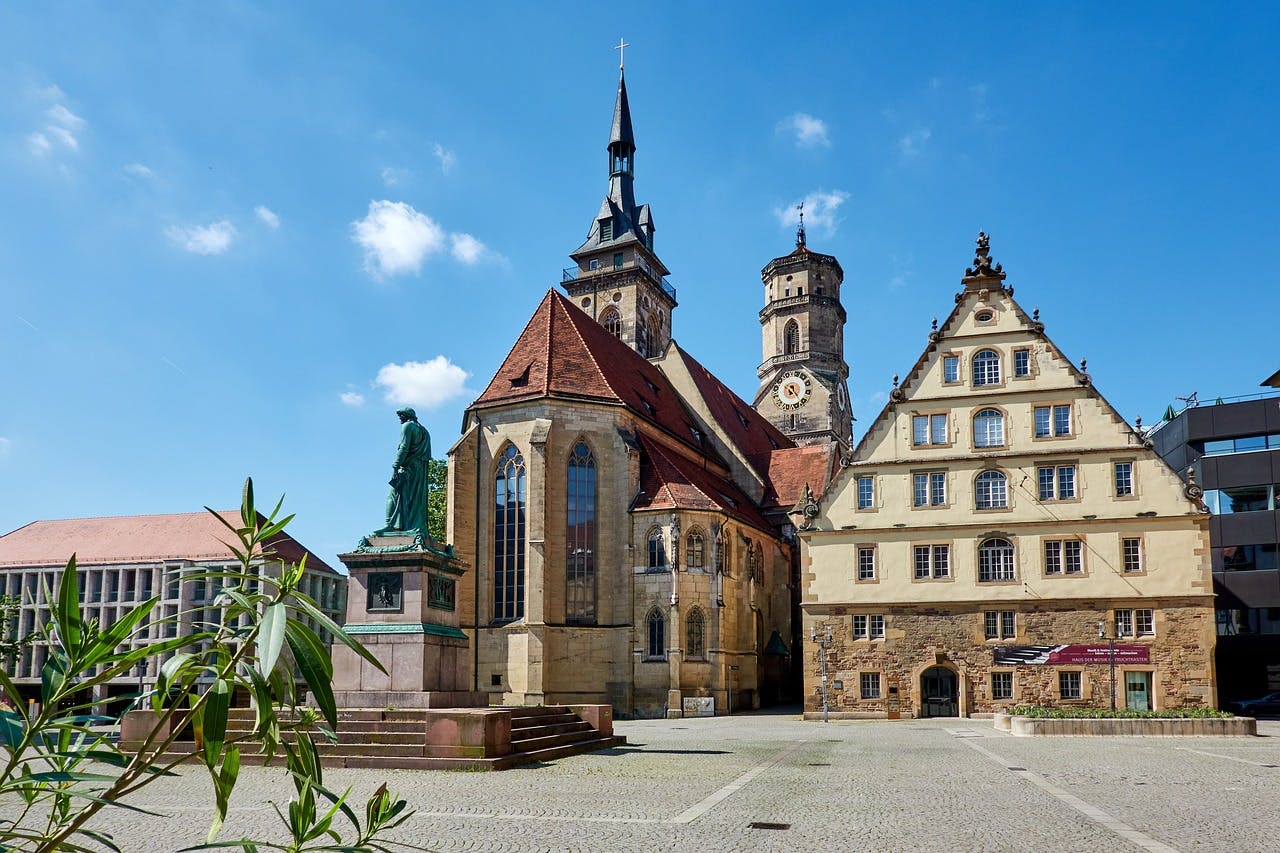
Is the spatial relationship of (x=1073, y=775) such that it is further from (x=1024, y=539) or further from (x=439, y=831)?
(x=1024, y=539)

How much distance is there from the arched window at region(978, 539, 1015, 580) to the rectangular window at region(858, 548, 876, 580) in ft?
11.6

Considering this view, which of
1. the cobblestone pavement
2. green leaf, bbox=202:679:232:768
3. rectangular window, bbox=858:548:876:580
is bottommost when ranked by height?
the cobblestone pavement

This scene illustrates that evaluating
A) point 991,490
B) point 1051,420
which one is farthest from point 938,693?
point 1051,420

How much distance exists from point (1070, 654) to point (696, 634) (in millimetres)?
13445

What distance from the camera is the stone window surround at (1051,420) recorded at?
118 ft

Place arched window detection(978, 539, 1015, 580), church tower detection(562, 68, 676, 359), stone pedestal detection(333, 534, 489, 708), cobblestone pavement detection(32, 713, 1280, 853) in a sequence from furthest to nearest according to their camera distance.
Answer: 1. church tower detection(562, 68, 676, 359)
2. arched window detection(978, 539, 1015, 580)
3. stone pedestal detection(333, 534, 489, 708)
4. cobblestone pavement detection(32, 713, 1280, 853)

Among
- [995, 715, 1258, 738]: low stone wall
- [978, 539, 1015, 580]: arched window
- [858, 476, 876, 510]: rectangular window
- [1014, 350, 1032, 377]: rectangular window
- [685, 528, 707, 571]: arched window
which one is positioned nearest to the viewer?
[995, 715, 1258, 738]: low stone wall

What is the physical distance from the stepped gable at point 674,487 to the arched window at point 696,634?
13.5 feet

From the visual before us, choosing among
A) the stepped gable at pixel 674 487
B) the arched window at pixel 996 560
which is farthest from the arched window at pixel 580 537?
the arched window at pixel 996 560

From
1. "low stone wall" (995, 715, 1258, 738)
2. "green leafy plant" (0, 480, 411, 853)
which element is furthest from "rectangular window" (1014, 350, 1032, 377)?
"green leafy plant" (0, 480, 411, 853)

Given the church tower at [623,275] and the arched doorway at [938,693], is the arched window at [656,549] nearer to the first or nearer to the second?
the arched doorway at [938,693]

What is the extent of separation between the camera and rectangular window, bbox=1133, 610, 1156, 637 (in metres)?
34.3

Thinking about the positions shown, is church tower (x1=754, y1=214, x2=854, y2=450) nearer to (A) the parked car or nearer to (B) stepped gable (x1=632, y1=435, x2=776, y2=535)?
(B) stepped gable (x1=632, y1=435, x2=776, y2=535)

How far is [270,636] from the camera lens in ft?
8.33
